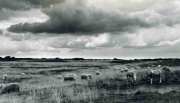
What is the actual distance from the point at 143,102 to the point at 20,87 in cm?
1246

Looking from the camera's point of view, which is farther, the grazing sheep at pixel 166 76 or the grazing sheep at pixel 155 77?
the grazing sheep at pixel 166 76

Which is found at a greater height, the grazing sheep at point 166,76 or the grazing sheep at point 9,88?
the grazing sheep at point 166,76

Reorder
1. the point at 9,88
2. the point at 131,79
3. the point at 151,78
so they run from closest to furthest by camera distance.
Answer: the point at 9,88
the point at 131,79
the point at 151,78

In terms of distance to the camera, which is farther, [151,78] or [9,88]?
[151,78]

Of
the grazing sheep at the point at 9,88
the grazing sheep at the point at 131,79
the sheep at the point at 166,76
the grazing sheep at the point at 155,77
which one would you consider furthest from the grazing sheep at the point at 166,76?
the grazing sheep at the point at 9,88

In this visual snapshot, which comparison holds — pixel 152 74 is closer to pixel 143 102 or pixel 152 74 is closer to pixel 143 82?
pixel 143 82

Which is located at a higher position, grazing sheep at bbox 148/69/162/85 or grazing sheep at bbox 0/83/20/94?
grazing sheep at bbox 148/69/162/85

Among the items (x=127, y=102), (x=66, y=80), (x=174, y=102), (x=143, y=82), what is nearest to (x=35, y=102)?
(x=127, y=102)

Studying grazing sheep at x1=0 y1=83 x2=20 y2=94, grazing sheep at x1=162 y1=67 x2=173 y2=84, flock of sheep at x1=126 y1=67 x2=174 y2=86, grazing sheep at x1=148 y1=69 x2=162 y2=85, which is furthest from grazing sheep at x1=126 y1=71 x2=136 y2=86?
grazing sheep at x1=0 y1=83 x2=20 y2=94

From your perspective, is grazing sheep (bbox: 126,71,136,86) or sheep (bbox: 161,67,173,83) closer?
grazing sheep (bbox: 126,71,136,86)

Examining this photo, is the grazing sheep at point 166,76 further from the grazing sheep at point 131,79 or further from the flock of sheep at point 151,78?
the grazing sheep at point 131,79

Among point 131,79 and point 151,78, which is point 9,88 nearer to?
point 131,79

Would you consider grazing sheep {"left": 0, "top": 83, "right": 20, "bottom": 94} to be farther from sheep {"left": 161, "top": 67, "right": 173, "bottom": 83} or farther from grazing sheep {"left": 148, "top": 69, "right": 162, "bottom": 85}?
sheep {"left": 161, "top": 67, "right": 173, "bottom": 83}

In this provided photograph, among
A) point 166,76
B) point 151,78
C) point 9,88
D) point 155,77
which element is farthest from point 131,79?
point 9,88
